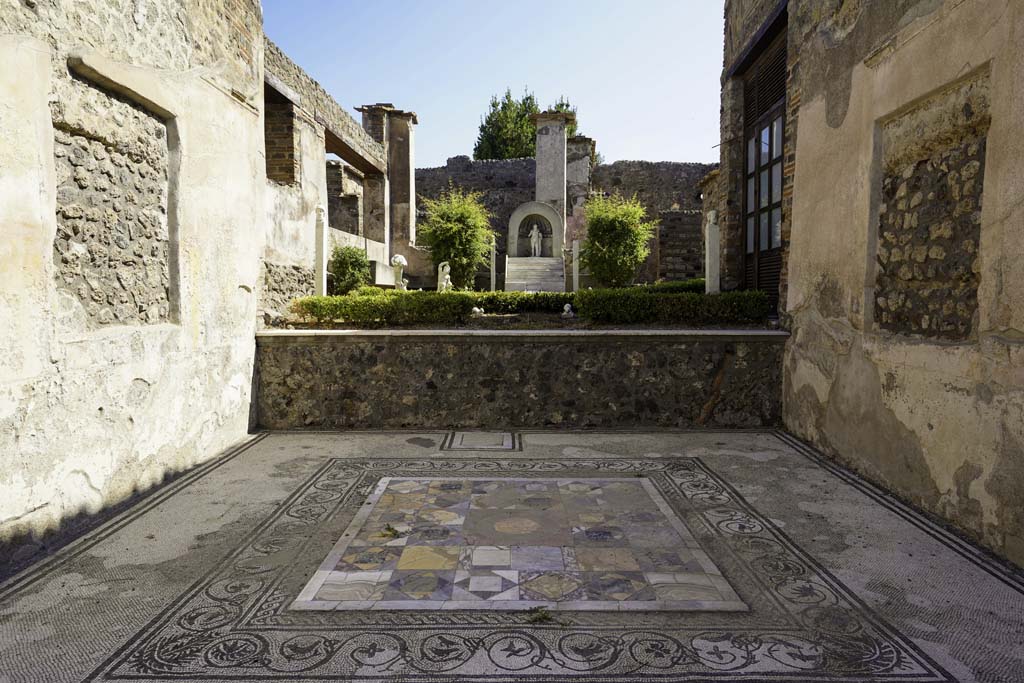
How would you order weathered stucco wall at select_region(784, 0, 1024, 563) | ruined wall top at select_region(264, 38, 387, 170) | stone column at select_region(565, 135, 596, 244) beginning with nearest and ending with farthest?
1. weathered stucco wall at select_region(784, 0, 1024, 563)
2. ruined wall top at select_region(264, 38, 387, 170)
3. stone column at select_region(565, 135, 596, 244)

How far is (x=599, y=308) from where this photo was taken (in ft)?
22.5

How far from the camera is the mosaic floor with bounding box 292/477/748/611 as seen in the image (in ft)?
9.02

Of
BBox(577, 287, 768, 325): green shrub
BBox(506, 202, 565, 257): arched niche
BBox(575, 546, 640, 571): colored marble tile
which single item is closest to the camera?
BBox(575, 546, 640, 571): colored marble tile

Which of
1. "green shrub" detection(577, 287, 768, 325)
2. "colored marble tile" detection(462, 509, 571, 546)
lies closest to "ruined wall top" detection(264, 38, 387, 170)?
"green shrub" detection(577, 287, 768, 325)

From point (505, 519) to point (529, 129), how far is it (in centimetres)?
3294

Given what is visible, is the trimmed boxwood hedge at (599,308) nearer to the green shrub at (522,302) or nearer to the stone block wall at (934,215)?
the green shrub at (522,302)

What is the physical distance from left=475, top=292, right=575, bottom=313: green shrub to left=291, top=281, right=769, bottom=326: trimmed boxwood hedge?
3.78ft

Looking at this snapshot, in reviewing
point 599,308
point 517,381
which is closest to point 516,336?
point 517,381

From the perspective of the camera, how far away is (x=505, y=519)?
372 cm

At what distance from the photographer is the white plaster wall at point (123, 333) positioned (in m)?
3.12

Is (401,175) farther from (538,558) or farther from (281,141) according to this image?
(538,558)

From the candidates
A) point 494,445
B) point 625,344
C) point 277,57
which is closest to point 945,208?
point 625,344

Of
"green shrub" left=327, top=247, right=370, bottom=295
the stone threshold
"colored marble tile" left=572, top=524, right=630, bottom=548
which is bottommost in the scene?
"colored marble tile" left=572, top=524, right=630, bottom=548

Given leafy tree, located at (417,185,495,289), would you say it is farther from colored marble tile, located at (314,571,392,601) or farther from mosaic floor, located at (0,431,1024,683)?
colored marble tile, located at (314,571,392,601)
